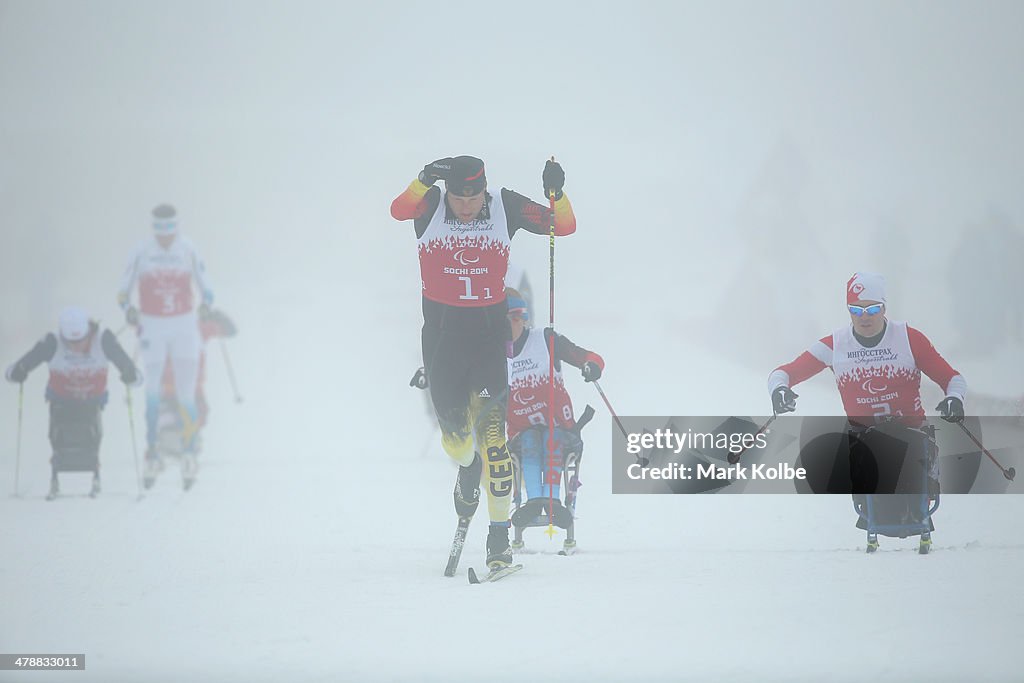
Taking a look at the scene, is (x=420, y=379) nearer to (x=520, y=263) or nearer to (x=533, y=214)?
(x=533, y=214)

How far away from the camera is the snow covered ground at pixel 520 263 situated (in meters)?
4.15

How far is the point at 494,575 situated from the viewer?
4637 mm

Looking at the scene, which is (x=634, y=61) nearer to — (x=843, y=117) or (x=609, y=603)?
(x=843, y=117)

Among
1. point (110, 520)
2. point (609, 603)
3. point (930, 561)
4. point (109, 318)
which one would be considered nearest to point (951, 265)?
point (930, 561)

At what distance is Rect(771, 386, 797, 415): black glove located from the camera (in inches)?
205

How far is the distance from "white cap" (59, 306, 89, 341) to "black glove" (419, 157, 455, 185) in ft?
12.4

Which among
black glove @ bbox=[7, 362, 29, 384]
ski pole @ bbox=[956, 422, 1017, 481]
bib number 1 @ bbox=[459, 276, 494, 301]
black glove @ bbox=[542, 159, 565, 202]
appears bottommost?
ski pole @ bbox=[956, 422, 1017, 481]

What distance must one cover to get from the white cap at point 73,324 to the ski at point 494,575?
3884mm

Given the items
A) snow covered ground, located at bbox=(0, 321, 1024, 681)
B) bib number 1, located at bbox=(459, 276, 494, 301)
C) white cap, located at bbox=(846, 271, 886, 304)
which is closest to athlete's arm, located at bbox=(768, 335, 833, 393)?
white cap, located at bbox=(846, 271, 886, 304)

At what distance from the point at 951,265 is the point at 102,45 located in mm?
5023

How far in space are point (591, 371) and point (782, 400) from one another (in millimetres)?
826

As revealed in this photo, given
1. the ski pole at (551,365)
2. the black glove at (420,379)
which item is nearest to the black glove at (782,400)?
the ski pole at (551,365)

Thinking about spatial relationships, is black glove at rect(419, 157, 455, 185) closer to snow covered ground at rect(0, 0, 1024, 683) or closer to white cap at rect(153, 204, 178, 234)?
snow covered ground at rect(0, 0, 1024, 683)

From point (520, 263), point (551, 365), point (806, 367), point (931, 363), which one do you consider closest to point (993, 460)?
point (931, 363)
